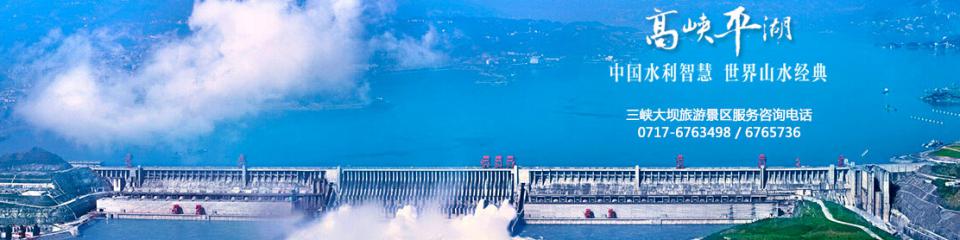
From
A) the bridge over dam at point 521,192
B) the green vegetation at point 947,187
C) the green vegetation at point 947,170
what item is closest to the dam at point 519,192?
the bridge over dam at point 521,192

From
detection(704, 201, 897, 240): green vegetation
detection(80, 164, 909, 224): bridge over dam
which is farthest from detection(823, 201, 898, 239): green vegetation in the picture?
detection(80, 164, 909, 224): bridge over dam

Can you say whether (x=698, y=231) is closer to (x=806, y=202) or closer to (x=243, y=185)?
(x=806, y=202)

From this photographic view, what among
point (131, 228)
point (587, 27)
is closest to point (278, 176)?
point (131, 228)

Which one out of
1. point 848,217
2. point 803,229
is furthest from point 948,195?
point 803,229

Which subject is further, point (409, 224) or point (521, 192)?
point (521, 192)

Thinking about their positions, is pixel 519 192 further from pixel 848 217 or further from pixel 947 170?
pixel 947 170

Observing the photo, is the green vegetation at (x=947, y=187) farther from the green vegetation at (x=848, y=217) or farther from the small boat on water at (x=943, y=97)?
the small boat on water at (x=943, y=97)
